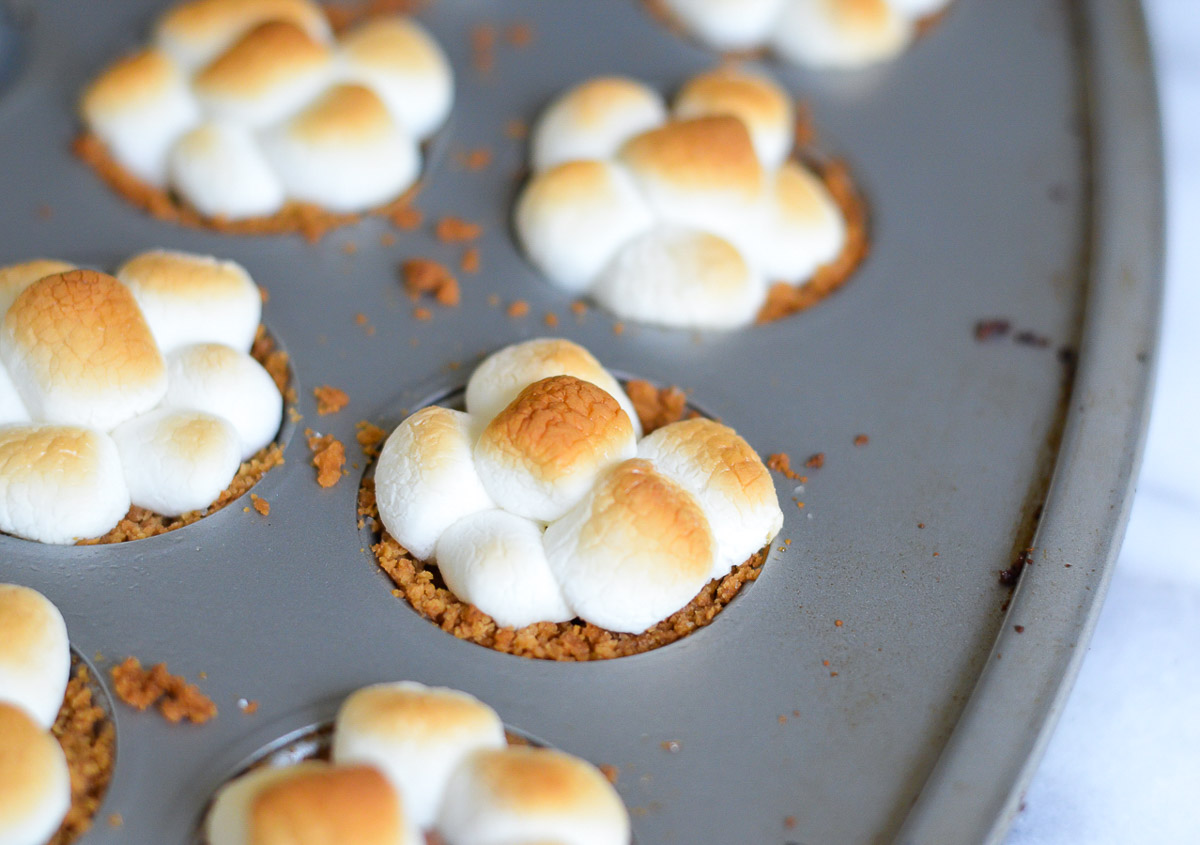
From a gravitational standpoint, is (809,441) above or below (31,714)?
above

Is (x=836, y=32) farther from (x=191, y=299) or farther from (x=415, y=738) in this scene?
(x=415, y=738)

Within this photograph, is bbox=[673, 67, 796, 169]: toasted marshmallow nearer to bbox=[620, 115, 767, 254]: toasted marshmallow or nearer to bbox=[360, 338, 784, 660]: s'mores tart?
bbox=[620, 115, 767, 254]: toasted marshmallow

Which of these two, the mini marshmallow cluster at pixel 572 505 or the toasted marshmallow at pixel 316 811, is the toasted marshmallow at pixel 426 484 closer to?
the mini marshmallow cluster at pixel 572 505

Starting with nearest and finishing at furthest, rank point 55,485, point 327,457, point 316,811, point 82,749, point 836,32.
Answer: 1. point 316,811
2. point 82,749
3. point 55,485
4. point 327,457
5. point 836,32

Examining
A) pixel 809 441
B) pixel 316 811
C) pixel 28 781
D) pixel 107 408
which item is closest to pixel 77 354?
pixel 107 408

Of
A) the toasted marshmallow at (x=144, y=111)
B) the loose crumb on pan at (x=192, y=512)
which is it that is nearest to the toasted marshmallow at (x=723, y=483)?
the loose crumb on pan at (x=192, y=512)

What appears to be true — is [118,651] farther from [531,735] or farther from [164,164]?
[164,164]

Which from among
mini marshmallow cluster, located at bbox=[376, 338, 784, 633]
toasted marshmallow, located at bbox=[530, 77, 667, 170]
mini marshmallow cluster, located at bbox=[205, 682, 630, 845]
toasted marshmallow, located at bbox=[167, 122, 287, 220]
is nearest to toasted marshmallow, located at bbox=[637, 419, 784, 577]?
mini marshmallow cluster, located at bbox=[376, 338, 784, 633]
